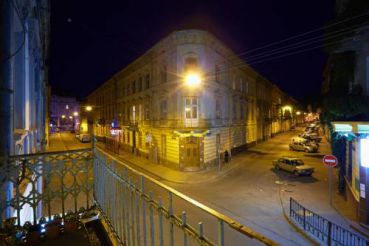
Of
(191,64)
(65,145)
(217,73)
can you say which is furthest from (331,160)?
(65,145)

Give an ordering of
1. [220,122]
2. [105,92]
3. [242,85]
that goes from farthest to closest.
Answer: [105,92] → [242,85] → [220,122]

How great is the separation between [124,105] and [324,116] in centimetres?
2598

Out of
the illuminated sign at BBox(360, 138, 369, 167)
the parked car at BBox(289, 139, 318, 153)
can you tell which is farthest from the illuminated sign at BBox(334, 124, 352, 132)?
the parked car at BBox(289, 139, 318, 153)

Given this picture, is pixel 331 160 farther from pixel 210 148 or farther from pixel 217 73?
pixel 217 73

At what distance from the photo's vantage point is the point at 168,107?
22.3 meters

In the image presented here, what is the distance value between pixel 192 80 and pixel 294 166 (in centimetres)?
1104

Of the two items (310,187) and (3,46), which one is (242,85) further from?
(3,46)

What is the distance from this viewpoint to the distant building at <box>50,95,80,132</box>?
87.7 meters

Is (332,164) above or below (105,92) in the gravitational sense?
below

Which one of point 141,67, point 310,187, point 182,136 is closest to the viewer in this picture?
point 310,187

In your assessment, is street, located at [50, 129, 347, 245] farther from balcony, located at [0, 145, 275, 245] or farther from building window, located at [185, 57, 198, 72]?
building window, located at [185, 57, 198, 72]

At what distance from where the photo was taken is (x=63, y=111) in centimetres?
9088

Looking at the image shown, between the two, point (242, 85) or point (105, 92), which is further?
point (105, 92)

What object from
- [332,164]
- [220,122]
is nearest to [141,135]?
[220,122]
